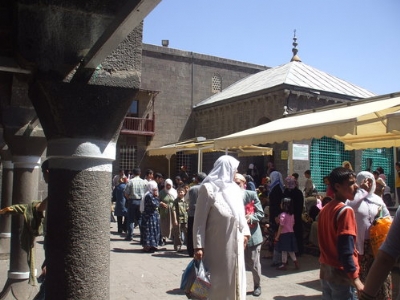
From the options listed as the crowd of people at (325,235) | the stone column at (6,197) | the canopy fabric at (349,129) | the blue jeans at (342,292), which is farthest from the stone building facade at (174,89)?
the blue jeans at (342,292)

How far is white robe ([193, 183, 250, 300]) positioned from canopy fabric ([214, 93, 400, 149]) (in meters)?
3.98

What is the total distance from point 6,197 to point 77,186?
526 cm

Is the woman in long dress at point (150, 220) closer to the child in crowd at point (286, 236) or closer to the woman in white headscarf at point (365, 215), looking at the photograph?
the child in crowd at point (286, 236)

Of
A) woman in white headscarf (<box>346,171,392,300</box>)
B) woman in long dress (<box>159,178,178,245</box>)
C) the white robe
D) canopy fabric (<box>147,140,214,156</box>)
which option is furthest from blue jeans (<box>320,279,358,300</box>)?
canopy fabric (<box>147,140,214,156</box>)

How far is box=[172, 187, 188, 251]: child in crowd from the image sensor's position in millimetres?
9242

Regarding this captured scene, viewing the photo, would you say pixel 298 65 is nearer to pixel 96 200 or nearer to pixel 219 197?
pixel 219 197

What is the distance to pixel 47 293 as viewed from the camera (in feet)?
8.39

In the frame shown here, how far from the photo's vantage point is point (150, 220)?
364 inches

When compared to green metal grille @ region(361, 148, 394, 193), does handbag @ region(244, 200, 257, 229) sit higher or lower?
lower

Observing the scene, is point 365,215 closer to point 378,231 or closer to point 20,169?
point 378,231

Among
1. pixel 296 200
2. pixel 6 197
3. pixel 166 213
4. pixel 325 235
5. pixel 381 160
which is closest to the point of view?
pixel 325 235

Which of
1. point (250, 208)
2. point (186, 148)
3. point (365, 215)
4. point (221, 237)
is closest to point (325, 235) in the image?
point (221, 237)

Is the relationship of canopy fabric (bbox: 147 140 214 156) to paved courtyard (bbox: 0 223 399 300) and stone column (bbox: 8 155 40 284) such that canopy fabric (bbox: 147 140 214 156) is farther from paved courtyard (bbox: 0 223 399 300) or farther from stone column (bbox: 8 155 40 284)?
stone column (bbox: 8 155 40 284)

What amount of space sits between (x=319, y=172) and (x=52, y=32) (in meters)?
14.3
